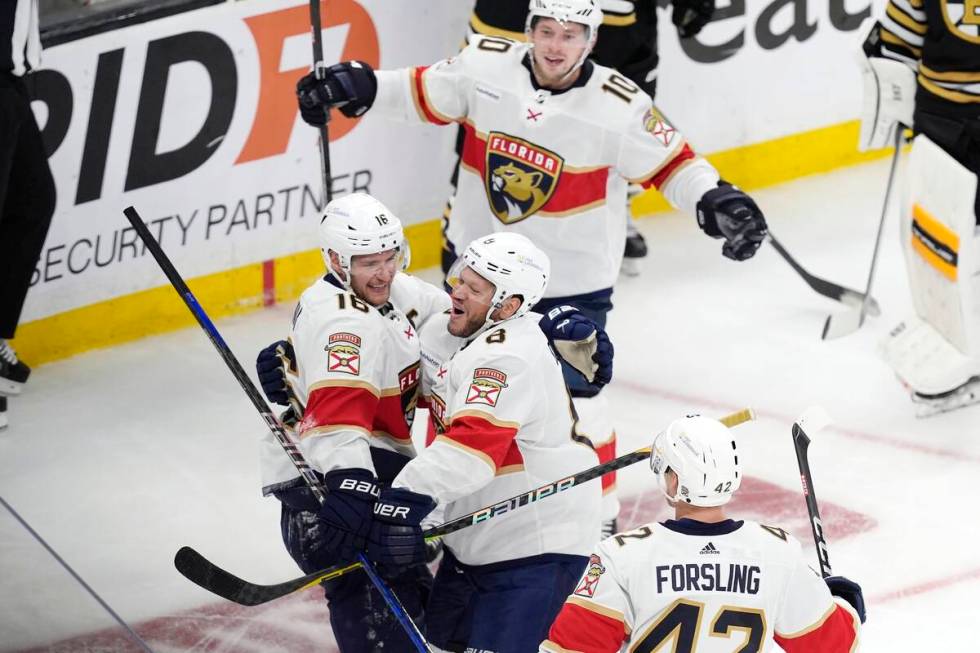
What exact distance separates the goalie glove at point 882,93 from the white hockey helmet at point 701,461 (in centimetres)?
245

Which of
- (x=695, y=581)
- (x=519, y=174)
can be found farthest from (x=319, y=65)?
(x=695, y=581)

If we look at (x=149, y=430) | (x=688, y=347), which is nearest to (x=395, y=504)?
(x=149, y=430)

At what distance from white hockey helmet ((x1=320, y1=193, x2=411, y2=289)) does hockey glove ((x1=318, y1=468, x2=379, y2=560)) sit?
16.0 inches

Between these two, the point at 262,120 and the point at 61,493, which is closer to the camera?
the point at 61,493

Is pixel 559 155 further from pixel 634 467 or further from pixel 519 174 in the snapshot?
pixel 634 467

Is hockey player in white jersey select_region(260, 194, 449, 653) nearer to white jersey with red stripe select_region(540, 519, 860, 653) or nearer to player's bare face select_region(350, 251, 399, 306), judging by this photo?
player's bare face select_region(350, 251, 399, 306)

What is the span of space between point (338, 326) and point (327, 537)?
1.27ft

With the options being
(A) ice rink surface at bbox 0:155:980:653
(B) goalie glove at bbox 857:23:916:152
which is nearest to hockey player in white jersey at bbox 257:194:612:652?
(A) ice rink surface at bbox 0:155:980:653

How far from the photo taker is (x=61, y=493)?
14.4 feet

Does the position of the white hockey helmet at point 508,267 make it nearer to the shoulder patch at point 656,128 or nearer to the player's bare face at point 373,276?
the player's bare face at point 373,276

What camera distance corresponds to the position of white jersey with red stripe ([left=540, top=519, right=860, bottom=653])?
2516 millimetres

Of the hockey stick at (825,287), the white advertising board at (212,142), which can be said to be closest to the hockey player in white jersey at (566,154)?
the white advertising board at (212,142)

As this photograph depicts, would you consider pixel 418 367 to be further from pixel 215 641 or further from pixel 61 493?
pixel 61 493

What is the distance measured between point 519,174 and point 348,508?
49.2 inches
